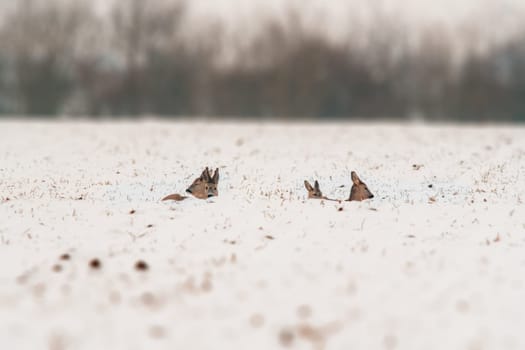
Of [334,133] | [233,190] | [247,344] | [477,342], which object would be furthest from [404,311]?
[334,133]

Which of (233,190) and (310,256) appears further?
(233,190)

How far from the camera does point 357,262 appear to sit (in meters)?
5.61

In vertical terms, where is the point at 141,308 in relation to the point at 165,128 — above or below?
below

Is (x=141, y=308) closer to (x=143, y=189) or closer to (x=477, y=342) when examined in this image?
(x=477, y=342)

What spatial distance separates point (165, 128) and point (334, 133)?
7.49 metres

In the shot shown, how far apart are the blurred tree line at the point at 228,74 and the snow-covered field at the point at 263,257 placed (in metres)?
27.9

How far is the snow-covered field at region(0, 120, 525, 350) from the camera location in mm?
3990

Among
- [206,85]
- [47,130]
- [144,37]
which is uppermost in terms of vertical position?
[144,37]

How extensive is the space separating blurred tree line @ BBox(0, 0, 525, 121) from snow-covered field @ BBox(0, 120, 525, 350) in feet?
91.7

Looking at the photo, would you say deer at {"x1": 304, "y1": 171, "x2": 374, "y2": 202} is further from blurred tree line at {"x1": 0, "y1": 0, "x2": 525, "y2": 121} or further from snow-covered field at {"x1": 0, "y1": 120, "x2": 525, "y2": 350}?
blurred tree line at {"x1": 0, "y1": 0, "x2": 525, "y2": 121}

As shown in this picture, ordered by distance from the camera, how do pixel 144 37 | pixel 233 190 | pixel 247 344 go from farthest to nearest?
pixel 144 37
pixel 233 190
pixel 247 344

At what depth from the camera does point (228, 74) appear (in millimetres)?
40062

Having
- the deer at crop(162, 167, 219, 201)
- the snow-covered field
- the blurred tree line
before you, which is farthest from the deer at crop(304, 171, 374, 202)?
the blurred tree line

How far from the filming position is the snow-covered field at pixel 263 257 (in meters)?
3.99
